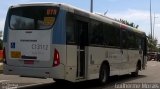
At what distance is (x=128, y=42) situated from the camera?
22641 mm

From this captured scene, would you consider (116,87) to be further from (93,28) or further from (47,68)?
(47,68)

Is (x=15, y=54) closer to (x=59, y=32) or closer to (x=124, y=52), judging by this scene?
(x=59, y=32)

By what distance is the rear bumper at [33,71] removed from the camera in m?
14.3

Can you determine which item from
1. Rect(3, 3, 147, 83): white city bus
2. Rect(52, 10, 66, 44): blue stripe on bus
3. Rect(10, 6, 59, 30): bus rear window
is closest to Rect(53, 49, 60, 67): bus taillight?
Rect(3, 3, 147, 83): white city bus

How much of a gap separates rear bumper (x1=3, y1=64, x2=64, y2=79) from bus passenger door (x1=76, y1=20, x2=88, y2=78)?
1602 millimetres

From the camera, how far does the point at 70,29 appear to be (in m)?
14.9

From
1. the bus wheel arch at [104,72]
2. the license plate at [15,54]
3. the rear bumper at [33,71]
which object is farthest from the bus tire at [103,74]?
the license plate at [15,54]

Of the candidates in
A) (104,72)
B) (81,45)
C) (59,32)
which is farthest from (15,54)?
(104,72)

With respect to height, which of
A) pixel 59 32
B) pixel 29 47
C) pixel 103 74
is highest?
pixel 59 32

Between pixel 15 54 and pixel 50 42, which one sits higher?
pixel 50 42

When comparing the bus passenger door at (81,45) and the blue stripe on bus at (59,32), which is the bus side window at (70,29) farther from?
the bus passenger door at (81,45)

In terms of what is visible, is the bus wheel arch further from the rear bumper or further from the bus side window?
the rear bumper

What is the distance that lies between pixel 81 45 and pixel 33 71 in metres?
2.32

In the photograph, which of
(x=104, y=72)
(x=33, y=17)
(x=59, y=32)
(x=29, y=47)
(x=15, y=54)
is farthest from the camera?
(x=104, y=72)
